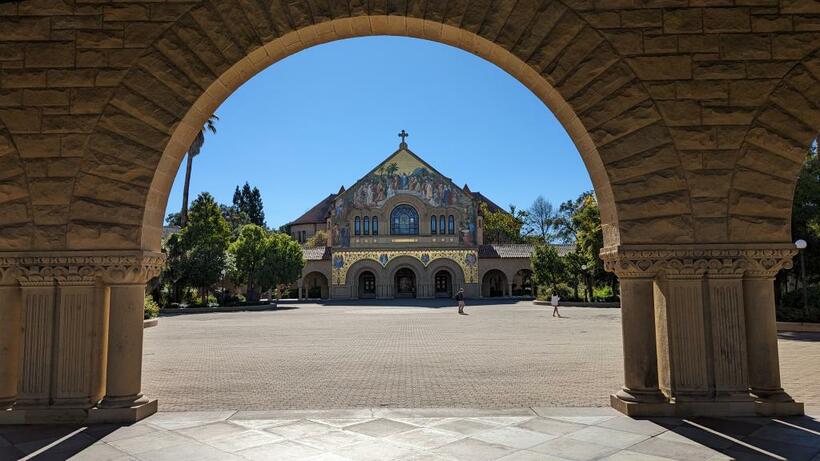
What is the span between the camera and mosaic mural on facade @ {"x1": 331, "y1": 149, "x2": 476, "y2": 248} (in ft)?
159

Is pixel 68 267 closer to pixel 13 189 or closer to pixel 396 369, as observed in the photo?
pixel 13 189

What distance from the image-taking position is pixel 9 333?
5.51 meters

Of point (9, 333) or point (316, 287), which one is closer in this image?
point (9, 333)

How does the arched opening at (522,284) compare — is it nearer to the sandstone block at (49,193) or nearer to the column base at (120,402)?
the column base at (120,402)

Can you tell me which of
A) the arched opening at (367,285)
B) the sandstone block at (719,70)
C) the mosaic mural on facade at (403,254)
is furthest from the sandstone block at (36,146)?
the arched opening at (367,285)

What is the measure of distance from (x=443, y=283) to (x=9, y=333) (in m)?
46.2

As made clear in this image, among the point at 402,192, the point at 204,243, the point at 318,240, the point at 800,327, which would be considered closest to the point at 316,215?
the point at 318,240

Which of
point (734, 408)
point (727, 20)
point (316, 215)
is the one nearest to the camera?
point (734, 408)

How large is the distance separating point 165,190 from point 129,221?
23.0 inches

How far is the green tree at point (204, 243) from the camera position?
3309cm

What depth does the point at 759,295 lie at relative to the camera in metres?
5.47

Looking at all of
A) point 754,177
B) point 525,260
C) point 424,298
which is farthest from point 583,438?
point 525,260

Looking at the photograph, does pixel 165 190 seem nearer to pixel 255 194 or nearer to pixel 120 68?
pixel 120 68

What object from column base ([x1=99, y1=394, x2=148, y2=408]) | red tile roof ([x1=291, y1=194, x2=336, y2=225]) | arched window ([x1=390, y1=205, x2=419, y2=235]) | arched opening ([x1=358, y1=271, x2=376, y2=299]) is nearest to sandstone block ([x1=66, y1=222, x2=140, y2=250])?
column base ([x1=99, y1=394, x2=148, y2=408])
